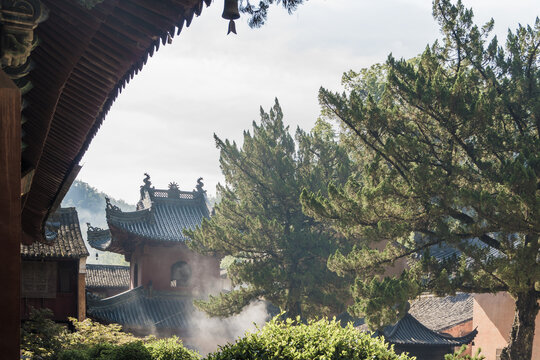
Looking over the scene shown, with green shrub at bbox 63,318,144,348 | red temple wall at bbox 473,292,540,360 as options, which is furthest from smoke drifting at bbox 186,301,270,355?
green shrub at bbox 63,318,144,348

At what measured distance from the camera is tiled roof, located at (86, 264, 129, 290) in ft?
104

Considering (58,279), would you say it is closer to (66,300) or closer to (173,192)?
(66,300)

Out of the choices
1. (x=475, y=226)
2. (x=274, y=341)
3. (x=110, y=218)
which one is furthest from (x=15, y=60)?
(x=110, y=218)

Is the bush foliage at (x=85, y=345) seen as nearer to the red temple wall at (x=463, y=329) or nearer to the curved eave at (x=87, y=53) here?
the curved eave at (x=87, y=53)

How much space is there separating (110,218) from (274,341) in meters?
19.2

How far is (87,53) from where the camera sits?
336cm

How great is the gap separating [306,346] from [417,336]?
47.2ft

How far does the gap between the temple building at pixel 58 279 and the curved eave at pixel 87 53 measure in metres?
15.9

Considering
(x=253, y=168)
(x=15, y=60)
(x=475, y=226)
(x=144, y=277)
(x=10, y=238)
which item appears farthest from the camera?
(x=144, y=277)

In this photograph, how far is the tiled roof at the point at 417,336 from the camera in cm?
2019

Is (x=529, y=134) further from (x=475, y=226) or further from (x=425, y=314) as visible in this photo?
(x=425, y=314)

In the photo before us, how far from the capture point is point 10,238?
2295mm

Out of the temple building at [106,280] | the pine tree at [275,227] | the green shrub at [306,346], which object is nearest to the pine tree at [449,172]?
the pine tree at [275,227]

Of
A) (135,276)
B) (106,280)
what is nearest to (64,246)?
(135,276)
